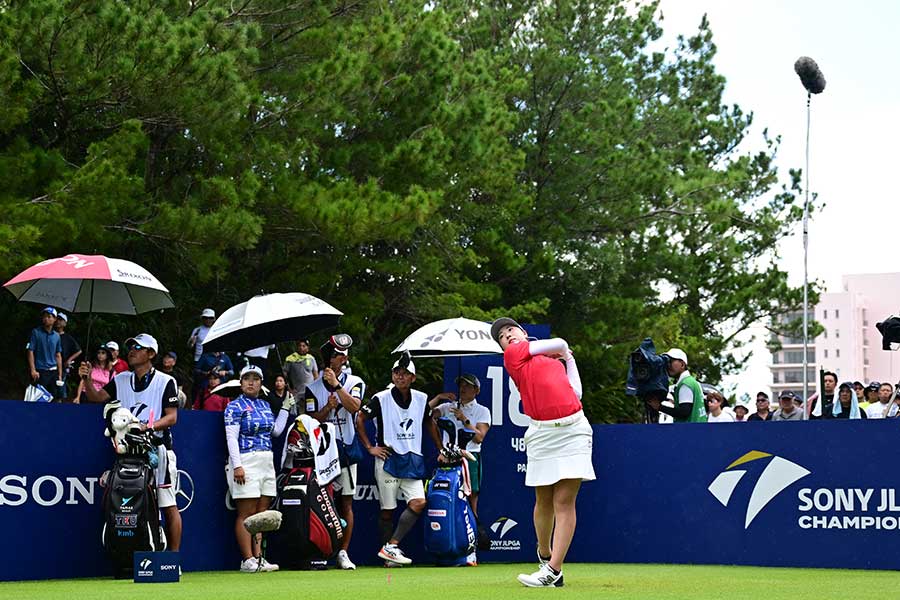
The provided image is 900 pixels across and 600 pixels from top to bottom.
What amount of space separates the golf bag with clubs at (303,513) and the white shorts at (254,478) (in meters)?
0.17

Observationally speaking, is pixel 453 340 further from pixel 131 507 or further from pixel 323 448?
pixel 131 507

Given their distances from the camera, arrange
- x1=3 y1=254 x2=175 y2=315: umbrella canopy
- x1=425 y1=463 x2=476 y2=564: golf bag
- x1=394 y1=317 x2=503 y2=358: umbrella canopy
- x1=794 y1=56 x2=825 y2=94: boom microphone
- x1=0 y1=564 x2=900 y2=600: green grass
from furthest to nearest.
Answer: x1=794 y1=56 x2=825 y2=94: boom microphone
x1=394 y1=317 x2=503 y2=358: umbrella canopy
x1=3 y1=254 x2=175 y2=315: umbrella canopy
x1=425 y1=463 x2=476 y2=564: golf bag
x1=0 y1=564 x2=900 y2=600: green grass

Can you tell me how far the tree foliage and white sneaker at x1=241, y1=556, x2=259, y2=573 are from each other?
21.6 ft

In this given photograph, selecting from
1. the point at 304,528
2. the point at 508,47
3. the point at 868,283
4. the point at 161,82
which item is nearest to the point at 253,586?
the point at 304,528

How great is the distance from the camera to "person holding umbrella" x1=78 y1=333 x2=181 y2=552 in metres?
11.9

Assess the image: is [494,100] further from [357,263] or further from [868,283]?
[868,283]

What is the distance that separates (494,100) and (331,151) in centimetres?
568

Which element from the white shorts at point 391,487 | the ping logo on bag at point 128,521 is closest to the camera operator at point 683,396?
the white shorts at point 391,487

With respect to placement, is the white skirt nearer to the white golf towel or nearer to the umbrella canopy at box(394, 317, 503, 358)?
the white golf towel

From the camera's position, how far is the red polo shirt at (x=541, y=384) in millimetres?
9938

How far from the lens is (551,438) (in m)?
9.96

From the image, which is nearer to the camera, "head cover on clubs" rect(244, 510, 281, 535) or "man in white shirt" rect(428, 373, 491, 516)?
"head cover on clubs" rect(244, 510, 281, 535)

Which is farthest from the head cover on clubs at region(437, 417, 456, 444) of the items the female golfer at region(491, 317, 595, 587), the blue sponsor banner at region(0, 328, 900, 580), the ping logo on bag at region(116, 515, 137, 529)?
the female golfer at region(491, 317, 595, 587)

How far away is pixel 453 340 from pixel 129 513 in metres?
4.35
